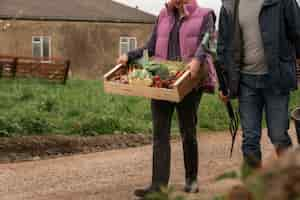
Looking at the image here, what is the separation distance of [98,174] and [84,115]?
5093 mm

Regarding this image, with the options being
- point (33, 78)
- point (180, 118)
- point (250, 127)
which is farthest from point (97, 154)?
point (33, 78)

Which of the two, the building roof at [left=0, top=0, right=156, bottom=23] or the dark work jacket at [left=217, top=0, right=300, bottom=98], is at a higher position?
the dark work jacket at [left=217, top=0, right=300, bottom=98]

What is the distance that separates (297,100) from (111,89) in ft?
35.6

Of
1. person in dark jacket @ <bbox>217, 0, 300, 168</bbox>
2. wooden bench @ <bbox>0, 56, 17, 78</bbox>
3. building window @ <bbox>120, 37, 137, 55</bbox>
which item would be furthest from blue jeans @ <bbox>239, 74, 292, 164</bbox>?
building window @ <bbox>120, 37, 137, 55</bbox>

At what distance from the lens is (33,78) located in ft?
94.1

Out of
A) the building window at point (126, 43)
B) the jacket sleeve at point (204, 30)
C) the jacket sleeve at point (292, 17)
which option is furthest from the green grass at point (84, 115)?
the building window at point (126, 43)

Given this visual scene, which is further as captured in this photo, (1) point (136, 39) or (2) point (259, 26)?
(1) point (136, 39)

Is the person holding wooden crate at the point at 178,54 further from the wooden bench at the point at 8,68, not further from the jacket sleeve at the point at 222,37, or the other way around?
the wooden bench at the point at 8,68

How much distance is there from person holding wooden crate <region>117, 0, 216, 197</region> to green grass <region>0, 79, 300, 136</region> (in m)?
4.44

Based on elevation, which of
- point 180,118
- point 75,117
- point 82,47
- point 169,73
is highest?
point 169,73

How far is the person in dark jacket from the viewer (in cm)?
563

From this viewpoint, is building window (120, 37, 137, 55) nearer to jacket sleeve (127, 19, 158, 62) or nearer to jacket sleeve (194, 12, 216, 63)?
jacket sleeve (127, 19, 158, 62)

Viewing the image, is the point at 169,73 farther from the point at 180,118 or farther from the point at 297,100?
the point at 297,100

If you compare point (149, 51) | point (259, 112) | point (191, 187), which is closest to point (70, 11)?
point (191, 187)
